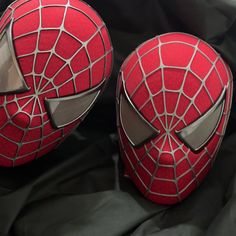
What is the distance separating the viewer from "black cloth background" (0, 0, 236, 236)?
810 millimetres

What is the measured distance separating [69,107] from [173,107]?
18 cm

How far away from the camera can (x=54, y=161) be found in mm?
929

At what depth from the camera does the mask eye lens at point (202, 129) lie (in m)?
0.78

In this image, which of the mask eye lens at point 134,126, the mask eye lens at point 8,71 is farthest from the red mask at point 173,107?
the mask eye lens at point 8,71

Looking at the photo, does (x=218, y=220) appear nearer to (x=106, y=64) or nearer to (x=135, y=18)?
(x=106, y=64)

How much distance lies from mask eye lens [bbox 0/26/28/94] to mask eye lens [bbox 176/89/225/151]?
0.28 metres

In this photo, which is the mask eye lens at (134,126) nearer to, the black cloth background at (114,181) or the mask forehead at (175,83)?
the mask forehead at (175,83)

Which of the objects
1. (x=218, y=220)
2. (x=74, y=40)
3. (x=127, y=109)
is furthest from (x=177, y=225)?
(x=74, y=40)

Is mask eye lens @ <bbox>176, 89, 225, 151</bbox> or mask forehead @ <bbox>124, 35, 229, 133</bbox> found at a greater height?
mask forehead @ <bbox>124, 35, 229, 133</bbox>

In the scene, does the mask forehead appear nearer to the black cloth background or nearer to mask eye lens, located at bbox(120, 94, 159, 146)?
mask eye lens, located at bbox(120, 94, 159, 146)

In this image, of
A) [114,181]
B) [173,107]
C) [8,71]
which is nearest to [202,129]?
[173,107]

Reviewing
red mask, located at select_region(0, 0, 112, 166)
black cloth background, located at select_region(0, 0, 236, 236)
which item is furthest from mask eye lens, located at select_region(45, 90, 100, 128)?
black cloth background, located at select_region(0, 0, 236, 236)

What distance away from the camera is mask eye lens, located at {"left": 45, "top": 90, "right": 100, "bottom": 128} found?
0.79 metres

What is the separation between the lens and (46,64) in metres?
0.77
